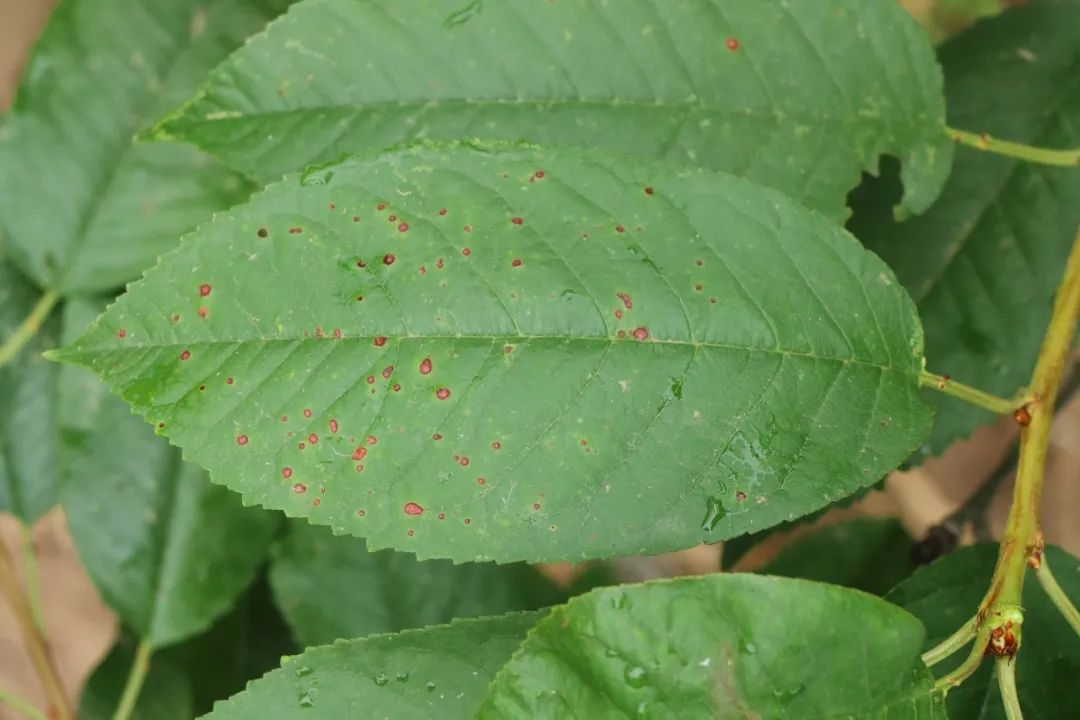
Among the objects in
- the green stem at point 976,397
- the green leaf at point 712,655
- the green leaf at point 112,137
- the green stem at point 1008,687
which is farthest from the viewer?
the green leaf at point 112,137

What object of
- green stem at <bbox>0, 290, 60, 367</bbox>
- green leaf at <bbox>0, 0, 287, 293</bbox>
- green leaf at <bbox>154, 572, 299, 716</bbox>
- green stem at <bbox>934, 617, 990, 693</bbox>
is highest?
green leaf at <bbox>0, 0, 287, 293</bbox>

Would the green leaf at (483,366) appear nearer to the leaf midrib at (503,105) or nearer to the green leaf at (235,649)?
the leaf midrib at (503,105)

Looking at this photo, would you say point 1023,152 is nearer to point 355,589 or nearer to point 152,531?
point 355,589

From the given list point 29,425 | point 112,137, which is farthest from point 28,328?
point 112,137

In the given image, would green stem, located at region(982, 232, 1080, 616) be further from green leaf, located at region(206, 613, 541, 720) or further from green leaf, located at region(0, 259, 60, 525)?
green leaf, located at region(0, 259, 60, 525)

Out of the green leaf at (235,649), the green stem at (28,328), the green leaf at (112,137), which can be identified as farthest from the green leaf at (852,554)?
the green stem at (28,328)

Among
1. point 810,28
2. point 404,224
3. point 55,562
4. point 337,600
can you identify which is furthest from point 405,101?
point 55,562

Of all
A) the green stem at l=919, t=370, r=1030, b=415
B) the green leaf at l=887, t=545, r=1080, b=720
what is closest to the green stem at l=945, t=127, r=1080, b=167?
the green stem at l=919, t=370, r=1030, b=415
